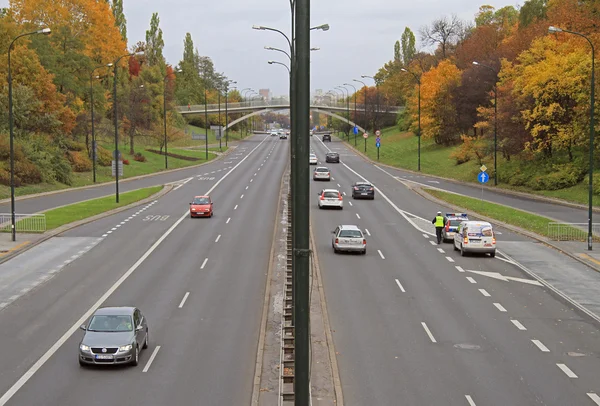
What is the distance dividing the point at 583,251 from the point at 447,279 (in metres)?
10.1

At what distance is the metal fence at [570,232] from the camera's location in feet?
129

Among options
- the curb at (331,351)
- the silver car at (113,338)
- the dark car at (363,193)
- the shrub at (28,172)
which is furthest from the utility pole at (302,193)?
the shrub at (28,172)

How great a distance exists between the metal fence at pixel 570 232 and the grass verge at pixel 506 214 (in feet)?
0.18

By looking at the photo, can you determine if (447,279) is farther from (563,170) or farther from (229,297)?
(563,170)

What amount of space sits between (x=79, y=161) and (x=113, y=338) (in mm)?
59090

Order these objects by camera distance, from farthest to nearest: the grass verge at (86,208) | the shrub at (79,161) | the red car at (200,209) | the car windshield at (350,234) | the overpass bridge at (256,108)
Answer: the overpass bridge at (256,108) → the shrub at (79,161) → the red car at (200,209) → the grass verge at (86,208) → the car windshield at (350,234)

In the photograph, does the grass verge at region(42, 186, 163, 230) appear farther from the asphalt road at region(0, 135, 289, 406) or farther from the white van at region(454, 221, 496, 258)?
the white van at region(454, 221, 496, 258)

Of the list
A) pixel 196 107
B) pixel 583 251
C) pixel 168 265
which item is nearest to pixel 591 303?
pixel 583 251

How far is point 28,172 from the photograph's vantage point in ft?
202

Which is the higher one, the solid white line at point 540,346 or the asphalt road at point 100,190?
the asphalt road at point 100,190

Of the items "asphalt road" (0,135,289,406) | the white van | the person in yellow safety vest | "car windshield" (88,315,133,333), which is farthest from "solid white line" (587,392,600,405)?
the person in yellow safety vest

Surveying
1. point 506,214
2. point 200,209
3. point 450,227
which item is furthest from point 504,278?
point 200,209

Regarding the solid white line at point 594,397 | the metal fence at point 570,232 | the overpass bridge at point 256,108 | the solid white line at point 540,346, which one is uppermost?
the overpass bridge at point 256,108

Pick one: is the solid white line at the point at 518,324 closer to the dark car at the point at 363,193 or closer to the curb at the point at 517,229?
the curb at the point at 517,229
